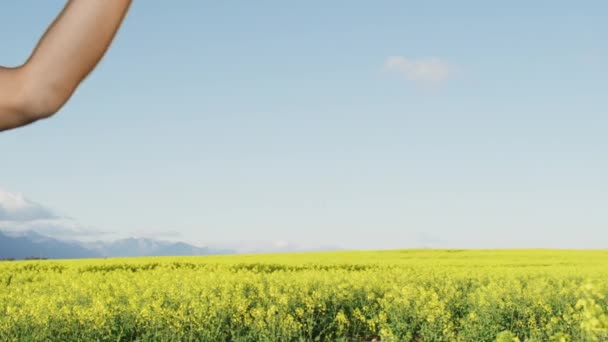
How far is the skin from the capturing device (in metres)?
0.70

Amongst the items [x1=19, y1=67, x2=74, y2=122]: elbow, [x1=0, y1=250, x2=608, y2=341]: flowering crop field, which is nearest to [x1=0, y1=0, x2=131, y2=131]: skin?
[x1=19, y1=67, x2=74, y2=122]: elbow

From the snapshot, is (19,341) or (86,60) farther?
(19,341)

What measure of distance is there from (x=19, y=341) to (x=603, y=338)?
5798 mm

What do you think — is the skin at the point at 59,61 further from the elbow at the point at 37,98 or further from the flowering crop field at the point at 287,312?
the flowering crop field at the point at 287,312

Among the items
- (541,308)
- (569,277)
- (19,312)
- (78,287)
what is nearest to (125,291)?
(78,287)

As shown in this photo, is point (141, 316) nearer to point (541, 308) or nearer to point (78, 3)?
point (541, 308)

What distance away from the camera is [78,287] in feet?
40.6

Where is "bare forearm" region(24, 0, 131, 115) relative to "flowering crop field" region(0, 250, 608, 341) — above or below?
above

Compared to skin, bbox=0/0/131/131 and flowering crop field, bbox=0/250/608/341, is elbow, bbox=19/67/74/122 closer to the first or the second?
skin, bbox=0/0/131/131

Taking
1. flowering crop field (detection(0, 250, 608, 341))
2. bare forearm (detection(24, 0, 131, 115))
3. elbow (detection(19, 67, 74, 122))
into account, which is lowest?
flowering crop field (detection(0, 250, 608, 341))

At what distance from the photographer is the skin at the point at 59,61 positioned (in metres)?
0.70

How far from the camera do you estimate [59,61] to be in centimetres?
71

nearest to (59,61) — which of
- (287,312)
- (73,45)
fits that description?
(73,45)

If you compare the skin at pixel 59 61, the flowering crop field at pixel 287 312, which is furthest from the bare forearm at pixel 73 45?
the flowering crop field at pixel 287 312
